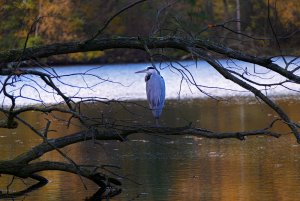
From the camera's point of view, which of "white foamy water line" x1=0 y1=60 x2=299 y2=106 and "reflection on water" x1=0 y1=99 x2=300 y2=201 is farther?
"white foamy water line" x1=0 y1=60 x2=299 y2=106

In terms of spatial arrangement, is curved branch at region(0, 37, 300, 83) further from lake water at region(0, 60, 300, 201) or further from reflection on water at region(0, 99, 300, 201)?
reflection on water at region(0, 99, 300, 201)

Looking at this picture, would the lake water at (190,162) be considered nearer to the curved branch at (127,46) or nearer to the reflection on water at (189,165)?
the reflection on water at (189,165)

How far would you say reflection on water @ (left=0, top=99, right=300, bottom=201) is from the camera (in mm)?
9477

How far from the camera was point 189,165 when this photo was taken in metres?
11.6

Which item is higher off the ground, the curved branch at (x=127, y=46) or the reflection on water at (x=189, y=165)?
the curved branch at (x=127, y=46)

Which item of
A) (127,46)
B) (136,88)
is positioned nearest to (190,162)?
(127,46)

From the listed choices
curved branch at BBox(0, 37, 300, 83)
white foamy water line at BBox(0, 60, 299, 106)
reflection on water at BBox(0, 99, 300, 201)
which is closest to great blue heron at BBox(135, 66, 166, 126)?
reflection on water at BBox(0, 99, 300, 201)

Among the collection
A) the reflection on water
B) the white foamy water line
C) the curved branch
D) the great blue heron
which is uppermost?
the white foamy water line

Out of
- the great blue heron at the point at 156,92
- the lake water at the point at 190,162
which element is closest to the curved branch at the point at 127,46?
the lake water at the point at 190,162

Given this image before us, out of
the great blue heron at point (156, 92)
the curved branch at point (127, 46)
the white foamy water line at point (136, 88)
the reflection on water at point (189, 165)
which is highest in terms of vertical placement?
the white foamy water line at point (136, 88)

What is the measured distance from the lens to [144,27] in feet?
148

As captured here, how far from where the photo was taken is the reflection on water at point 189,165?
948 cm

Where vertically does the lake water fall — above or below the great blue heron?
below

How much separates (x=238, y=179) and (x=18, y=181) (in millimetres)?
2615
